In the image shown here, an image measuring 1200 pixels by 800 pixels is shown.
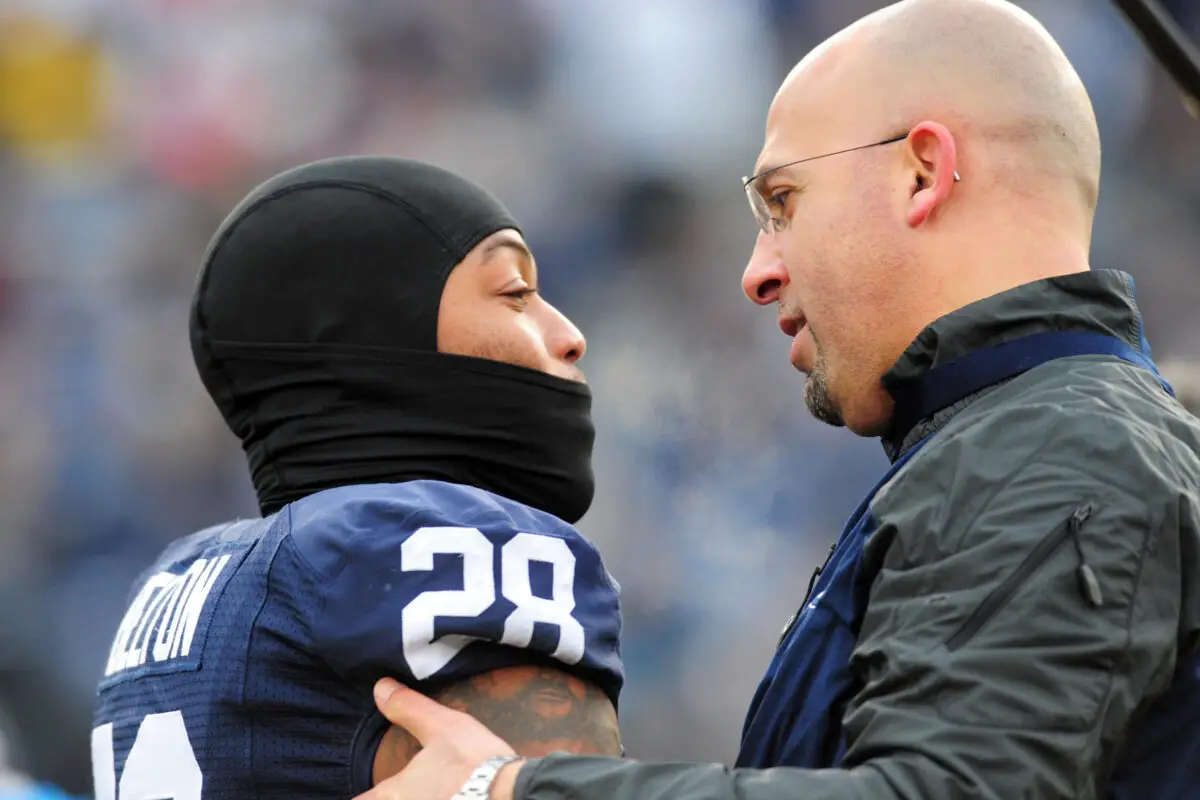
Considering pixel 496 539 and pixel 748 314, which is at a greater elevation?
pixel 496 539

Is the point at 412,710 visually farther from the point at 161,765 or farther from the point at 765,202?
the point at 765,202

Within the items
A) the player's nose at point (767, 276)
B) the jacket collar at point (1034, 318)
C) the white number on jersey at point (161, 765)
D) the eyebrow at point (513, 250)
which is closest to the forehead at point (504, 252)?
the eyebrow at point (513, 250)

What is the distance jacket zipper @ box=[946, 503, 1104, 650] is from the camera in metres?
1.40

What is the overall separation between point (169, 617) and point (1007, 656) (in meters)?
1.06

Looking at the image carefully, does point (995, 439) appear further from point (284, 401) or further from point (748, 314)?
point (748, 314)

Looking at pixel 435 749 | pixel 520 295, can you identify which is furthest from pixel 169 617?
pixel 520 295

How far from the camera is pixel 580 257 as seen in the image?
5934mm

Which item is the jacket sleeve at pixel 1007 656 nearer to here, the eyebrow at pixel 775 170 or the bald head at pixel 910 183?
the bald head at pixel 910 183

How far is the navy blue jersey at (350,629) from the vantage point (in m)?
1.55

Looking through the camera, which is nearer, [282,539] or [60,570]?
[282,539]

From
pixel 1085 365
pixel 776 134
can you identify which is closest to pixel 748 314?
pixel 776 134

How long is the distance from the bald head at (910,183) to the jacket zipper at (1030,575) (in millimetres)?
505

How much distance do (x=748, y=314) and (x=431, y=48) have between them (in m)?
1.82

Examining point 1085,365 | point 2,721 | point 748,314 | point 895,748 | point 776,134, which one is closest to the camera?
point 895,748
